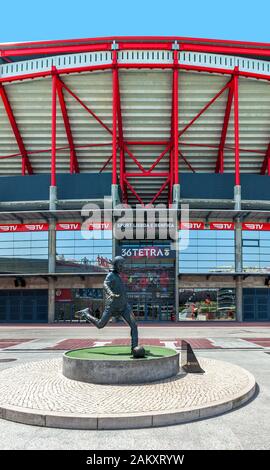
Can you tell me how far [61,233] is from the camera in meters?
36.8

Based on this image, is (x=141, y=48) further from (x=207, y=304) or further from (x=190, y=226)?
(x=207, y=304)

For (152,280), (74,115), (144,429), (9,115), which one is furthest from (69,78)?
(144,429)

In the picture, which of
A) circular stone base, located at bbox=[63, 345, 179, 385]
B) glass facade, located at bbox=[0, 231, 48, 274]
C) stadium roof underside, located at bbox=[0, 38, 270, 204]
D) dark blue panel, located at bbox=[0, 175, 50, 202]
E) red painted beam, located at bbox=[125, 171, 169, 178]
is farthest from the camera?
red painted beam, located at bbox=[125, 171, 169, 178]

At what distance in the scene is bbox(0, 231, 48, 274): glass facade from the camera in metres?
36.4

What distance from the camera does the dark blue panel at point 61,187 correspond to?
37438 millimetres

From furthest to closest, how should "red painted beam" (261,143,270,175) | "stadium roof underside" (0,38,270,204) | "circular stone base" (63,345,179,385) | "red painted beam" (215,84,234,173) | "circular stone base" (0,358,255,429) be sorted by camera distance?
"red painted beam" (261,143,270,175)
"red painted beam" (215,84,234,173)
"stadium roof underside" (0,38,270,204)
"circular stone base" (63,345,179,385)
"circular stone base" (0,358,255,429)

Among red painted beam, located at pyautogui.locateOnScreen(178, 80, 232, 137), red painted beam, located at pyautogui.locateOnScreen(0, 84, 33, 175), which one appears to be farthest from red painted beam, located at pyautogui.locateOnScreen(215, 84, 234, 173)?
red painted beam, located at pyautogui.locateOnScreen(0, 84, 33, 175)

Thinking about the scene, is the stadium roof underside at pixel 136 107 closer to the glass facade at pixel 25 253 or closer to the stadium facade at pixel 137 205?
the stadium facade at pixel 137 205

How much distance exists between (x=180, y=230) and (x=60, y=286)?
1219 cm

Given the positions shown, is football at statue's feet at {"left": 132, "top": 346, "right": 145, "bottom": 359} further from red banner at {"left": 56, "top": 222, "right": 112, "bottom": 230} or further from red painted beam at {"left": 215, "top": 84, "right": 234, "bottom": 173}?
red painted beam at {"left": 215, "top": 84, "right": 234, "bottom": 173}

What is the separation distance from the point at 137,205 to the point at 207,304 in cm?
1129

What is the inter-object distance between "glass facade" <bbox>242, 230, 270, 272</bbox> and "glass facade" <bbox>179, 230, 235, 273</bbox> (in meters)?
1.22

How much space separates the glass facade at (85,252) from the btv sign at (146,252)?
2.26 meters

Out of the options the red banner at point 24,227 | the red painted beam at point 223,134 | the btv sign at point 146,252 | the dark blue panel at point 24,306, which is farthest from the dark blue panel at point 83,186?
the red painted beam at point 223,134
